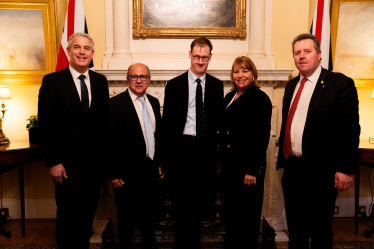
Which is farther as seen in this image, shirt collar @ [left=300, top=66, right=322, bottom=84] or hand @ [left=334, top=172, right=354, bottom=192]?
shirt collar @ [left=300, top=66, right=322, bottom=84]

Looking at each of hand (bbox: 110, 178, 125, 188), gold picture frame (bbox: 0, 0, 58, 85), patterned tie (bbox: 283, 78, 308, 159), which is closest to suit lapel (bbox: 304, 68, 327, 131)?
patterned tie (bbox: 283, 78, 308, 159)

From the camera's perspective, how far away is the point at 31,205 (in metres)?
3.37

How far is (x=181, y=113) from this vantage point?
2.17m

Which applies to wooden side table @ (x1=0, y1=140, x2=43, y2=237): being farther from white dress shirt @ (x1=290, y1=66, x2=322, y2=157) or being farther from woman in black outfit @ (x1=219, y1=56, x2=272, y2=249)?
white dress shirt @ (x1=290, y1=66, x2=322, y2=157)

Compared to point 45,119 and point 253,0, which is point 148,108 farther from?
point 253,0

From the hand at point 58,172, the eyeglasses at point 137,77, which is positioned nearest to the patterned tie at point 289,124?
the eyeglasses at point 137,77

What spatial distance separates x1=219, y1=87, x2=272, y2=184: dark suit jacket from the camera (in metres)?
1.98

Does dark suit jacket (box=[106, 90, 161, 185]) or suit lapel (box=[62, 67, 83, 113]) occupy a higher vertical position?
suit lapel (box=[62, 67, 83, 113])

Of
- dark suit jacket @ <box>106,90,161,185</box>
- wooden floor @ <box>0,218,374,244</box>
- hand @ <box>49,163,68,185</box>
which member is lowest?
wooden floor @ <box>0,218,374,244</box>

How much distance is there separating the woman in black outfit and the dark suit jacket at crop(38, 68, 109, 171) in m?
1.05

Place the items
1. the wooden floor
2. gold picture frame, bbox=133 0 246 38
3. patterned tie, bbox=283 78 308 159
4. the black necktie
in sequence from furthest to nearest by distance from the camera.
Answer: gold picture frame, bbox=133 0 246 38 → the wooden floor → the black necktie → patterned tie, bbox=283 78 308 159

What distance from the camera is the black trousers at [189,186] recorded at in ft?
7.17

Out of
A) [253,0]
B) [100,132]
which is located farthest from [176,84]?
[253,0]

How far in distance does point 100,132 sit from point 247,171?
3.83 ft
